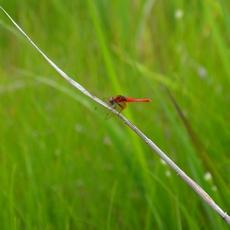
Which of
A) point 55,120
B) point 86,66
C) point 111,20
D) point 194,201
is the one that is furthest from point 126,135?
point 111,20

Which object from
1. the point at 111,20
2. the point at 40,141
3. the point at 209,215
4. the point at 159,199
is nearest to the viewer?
the point at 209,215

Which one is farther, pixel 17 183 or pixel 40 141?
pixel 40 141

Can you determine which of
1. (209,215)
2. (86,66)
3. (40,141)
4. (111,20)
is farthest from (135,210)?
(111,20)

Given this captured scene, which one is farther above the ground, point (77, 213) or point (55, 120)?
point (55, 120)

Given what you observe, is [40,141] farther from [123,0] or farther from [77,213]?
[123,0]

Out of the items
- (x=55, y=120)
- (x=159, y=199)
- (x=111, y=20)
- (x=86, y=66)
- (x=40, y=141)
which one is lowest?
(x=159, y=199)

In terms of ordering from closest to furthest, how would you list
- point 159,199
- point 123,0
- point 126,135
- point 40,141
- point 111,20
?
point 159,199, point 126,135, point 40,141, point 123,0, point 111,20
